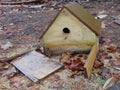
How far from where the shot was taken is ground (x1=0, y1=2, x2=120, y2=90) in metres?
3.95

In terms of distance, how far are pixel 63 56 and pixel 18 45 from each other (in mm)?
1269

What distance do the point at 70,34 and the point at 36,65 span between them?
0.82 metres

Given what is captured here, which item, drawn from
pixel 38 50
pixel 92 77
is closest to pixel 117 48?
pixel 92 77

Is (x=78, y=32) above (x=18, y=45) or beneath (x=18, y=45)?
above

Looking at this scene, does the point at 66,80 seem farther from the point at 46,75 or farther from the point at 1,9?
the point at 1,9

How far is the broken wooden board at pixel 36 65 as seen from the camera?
4.11 metres

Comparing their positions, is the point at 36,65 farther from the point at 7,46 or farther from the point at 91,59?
the point at 7,46

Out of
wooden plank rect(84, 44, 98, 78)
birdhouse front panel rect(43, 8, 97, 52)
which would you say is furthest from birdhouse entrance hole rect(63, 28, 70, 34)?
wooden plank rect(84, 44, 98, 78)

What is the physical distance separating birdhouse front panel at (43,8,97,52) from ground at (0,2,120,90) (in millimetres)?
542

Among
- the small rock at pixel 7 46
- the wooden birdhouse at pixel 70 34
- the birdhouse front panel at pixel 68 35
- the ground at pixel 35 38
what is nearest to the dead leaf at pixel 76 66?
the ground at pixel 35 38

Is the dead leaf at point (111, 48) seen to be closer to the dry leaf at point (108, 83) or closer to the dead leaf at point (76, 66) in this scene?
the dead leaf at point (76, 66)

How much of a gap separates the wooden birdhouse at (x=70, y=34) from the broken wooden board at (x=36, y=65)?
0.88 feet

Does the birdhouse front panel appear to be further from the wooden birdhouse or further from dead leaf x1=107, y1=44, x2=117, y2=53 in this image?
dead leaf x1=107, y1=44, x2=117, y2=53

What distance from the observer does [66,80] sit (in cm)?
402
